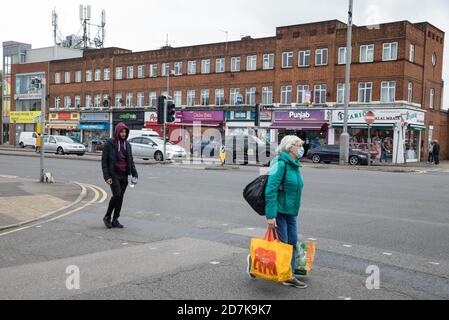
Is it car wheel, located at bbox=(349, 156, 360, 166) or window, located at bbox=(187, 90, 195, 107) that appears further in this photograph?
window, located at bbox=(187, 90, 195, 107)

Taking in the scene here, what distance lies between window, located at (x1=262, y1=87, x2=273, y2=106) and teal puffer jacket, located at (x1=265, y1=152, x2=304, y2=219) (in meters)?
41.4

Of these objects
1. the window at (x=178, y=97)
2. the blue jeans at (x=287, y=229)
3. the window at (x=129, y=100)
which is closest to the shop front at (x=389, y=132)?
the window at (x=178, y=97)

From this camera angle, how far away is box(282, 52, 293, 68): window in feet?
149

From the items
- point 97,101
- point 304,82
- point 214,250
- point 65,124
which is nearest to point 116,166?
point 214,250

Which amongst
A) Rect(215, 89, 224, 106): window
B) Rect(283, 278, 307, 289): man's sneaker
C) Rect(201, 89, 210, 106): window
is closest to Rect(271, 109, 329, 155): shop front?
Rect(215, 89, 224, 106): window

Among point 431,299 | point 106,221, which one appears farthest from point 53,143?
point 431,299

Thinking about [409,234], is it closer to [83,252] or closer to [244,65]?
[83,252]

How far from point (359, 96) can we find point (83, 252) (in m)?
37.2

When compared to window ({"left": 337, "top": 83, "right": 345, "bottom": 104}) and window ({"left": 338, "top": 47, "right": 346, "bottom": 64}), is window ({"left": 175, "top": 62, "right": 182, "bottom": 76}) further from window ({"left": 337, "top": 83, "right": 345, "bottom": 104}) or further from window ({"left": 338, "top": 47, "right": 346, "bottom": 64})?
window ({"left": 337, "top": 83, "right": 345, "bottom": 104})

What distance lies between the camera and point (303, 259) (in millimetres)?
5906

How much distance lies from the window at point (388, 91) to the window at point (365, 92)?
967 millimetres

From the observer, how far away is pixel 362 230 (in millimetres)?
8969

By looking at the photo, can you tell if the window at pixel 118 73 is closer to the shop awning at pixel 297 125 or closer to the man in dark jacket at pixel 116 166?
the shop awning at pixel 297 125

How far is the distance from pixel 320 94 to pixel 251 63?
8.12m
